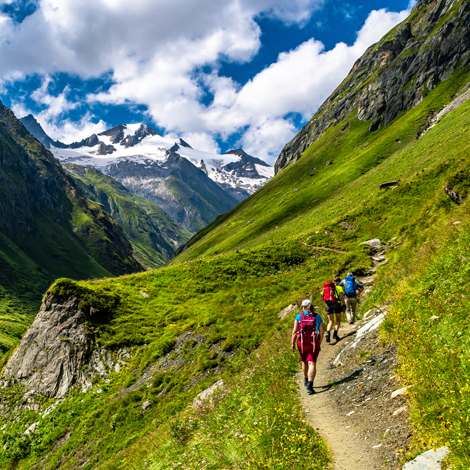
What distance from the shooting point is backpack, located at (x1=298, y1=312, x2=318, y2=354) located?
11117 mm

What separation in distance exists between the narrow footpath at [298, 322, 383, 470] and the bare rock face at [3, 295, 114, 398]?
17752mm

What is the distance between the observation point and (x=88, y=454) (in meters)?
15.1

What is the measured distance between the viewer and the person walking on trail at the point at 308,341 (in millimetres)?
10713

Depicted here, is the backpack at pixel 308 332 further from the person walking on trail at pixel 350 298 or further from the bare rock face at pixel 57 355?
the bare rock face at pixel 57 355

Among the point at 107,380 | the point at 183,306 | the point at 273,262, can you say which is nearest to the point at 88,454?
the point at 107,380

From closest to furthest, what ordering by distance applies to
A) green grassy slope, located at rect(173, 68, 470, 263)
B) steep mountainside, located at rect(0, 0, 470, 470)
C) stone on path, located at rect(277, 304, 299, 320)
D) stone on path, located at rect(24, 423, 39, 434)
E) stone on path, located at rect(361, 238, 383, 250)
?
steep mountainside, located at rect(0, 0, 470, 470) → stone on path, located at rect(24, 423, 39, 434) → stone on path, located at rect(277, 304, 299, 320) → stone on path, located at rect(361, 238, 383, 250) → green grassy slope, located at rect(173, 68, 470, 263)

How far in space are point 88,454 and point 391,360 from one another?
15.8 m

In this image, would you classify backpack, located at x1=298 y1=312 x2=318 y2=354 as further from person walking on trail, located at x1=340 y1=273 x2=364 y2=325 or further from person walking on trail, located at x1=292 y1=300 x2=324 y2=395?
person walking on trail, located at x1=340 y1=273 x2=364 y2=325

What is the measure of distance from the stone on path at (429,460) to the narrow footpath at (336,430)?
3.41ft

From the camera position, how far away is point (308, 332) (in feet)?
36.9

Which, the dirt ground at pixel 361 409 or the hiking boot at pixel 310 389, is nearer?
the dirt ground at pixel 361 409

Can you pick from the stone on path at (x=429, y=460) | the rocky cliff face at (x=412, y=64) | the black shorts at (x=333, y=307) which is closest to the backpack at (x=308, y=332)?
the black shorts at (x=333, y=307)

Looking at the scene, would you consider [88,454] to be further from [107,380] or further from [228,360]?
[228,360]

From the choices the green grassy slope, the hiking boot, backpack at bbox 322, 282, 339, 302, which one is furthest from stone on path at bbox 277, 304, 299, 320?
the green grassy slope
